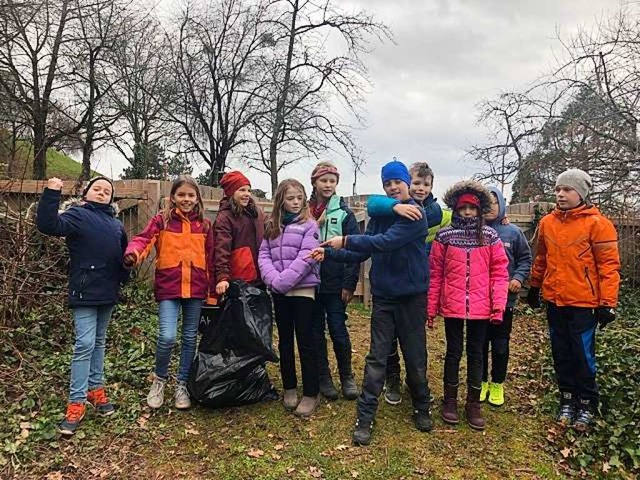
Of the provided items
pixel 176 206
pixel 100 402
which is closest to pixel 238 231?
pixel 176 206

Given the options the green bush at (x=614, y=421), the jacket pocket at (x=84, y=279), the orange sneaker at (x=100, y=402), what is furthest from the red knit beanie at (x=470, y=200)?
the orange sneaker at (x=100, y=402)

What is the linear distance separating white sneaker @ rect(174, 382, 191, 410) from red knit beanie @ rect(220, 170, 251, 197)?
1.43 meters

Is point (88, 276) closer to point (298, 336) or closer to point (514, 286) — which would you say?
point (298, 336)

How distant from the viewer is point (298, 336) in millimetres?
3555

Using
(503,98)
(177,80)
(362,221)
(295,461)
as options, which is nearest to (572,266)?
(295,461)

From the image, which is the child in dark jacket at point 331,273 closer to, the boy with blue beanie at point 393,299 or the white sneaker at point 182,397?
the boy with blue beanie at point 393,299

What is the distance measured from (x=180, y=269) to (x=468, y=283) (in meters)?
1.96

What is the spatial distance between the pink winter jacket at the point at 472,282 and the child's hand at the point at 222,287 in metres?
1.39

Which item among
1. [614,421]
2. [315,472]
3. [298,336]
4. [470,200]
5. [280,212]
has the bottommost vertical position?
[315,472]

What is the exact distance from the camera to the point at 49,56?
13453 mm

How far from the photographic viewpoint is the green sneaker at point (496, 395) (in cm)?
390

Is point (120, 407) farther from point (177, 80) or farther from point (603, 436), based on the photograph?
point (177, 80)

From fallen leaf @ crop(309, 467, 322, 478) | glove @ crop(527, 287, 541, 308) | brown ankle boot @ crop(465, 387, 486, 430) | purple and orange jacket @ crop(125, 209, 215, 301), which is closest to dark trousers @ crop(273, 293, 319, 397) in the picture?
purple and orange jacket @ crop(125, 209, 215, 301)

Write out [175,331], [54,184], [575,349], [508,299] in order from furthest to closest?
1. [508,299]
2. [175,331]
3. [575,349]
4. [54,184]
